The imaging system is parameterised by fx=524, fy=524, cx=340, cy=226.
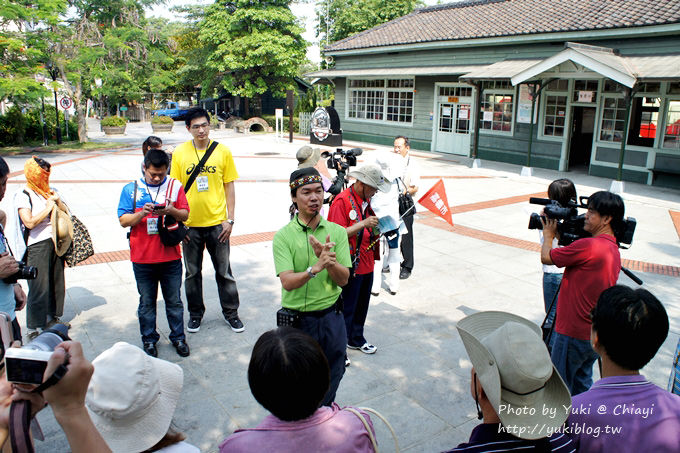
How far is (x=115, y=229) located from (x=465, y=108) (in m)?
14.5

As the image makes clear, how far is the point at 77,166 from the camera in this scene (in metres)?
16.5

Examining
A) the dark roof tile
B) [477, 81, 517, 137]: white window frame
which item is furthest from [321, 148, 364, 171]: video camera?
[477, 81, 517, 137]: white window frame

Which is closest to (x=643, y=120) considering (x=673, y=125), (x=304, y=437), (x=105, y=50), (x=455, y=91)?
(x=673, y=125)

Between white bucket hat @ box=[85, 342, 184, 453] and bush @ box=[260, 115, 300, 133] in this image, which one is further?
bush @ box=[260, 115, 300, 133]

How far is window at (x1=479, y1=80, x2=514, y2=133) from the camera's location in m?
17.7

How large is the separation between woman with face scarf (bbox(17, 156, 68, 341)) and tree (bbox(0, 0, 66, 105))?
579 inches

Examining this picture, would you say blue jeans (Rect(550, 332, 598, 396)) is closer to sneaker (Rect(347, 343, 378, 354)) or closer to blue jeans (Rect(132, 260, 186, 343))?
sneaker (Rect(347, 343, 378, 354))

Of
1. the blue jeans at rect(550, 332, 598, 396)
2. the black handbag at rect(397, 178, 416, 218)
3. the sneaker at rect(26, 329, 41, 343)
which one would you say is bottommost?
the sneaker at rect(26, 329, 41, 343)

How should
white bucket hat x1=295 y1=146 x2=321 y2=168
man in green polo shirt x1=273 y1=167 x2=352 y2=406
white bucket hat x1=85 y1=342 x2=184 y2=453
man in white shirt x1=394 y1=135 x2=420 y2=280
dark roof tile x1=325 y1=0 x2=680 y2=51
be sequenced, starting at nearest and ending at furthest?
white bucket hat x1=85 y1=342 x2=184 y2=453, man in green polo shirt x1=273 y1=167 x2=352 y2=406, white bucket hat x1=295 y1=146 x2=321 y2=168, man in white shirt x1=394 y1=135 x2=420 y2=280, dark roof tile x1=325 y1=0 x2=680 y2=51

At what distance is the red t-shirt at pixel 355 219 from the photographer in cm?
432

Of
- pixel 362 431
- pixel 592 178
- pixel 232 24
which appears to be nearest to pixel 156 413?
pixel 362 431

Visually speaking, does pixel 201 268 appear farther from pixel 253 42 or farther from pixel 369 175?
pixel 253 42

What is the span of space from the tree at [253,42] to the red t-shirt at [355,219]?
28424 millimetres

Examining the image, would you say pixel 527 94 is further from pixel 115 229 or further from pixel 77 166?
pixel 77 166
